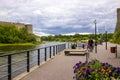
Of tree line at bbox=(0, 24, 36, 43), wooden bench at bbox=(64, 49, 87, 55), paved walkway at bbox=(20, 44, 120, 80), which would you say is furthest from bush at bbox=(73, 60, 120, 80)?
tree line at bbox=(0, 24, 36, 43)

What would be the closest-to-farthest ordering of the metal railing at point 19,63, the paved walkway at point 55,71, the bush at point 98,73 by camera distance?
the bush at point 98,73
the metal railing at point 19,63
the paved walkway at point 55,71

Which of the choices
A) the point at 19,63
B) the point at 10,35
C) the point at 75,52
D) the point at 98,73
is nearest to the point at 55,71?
the point at 98,73

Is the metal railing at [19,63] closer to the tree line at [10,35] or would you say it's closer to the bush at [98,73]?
the bush at [98,73]

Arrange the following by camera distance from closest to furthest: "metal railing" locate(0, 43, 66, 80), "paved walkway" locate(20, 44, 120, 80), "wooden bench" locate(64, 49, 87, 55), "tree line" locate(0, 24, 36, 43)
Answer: "metal railing" locate(0, 43, 66, 80), "paved walkway" locate(20, 44, 120, 80), "wooden bench" locate(64, 49, 87, 55), "tree line" locate(0, 24, 36, 43)

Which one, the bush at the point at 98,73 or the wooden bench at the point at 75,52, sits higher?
the bush at the point at 98,73

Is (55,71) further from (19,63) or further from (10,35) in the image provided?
(10,35)

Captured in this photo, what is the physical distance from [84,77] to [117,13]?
128055 millimetres

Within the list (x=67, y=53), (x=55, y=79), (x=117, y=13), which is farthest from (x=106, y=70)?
(x=117, y=13)

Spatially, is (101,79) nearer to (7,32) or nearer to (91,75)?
(91,75)

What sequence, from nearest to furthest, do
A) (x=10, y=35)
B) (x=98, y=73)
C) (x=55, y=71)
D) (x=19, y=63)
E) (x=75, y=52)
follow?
(x=98, y=73)
(x=55, y=71)
(x=19, y=63)
(x=75, y=52)
(x=10, y=35)

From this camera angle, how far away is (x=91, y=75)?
6930mm

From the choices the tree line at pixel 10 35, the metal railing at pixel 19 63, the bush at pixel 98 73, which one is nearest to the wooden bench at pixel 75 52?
the metal railing at pixel 19 63

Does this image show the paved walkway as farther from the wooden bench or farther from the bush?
the wooden bench

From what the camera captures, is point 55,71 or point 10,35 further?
point 10,35
